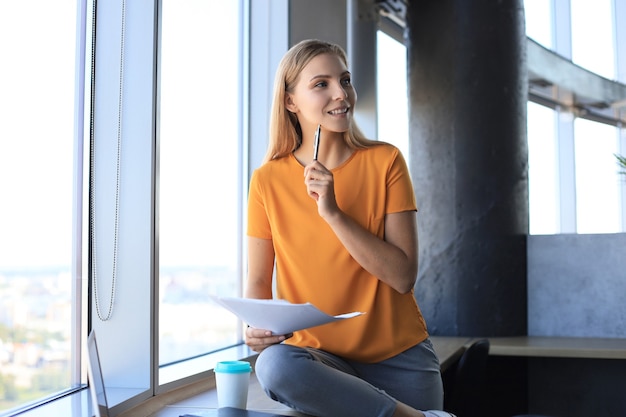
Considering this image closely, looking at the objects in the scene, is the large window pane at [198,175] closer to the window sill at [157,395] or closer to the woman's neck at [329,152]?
the window sill at [157,395]

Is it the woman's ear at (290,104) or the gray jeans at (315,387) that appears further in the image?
the woman's ear at (290,104)

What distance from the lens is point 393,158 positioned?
2.01m

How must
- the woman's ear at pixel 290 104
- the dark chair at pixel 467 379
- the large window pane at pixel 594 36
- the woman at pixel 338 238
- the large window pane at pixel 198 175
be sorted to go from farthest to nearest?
the large window pane at pixel 594 36
the dark chair at pixel 467 379
the large window pane at pixel 198 175
the woman's ear at pixel 290 104
the woman at pixel 338 238

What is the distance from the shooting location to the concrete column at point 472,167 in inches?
146

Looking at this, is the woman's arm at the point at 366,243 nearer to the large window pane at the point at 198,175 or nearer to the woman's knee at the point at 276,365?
the woman's knee at the point at 276,365

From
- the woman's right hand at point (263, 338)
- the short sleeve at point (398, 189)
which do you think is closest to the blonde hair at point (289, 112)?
the short sleeve at point (398, 189)

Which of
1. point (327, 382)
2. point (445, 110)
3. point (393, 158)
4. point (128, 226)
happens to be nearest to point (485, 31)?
point (445, 110)

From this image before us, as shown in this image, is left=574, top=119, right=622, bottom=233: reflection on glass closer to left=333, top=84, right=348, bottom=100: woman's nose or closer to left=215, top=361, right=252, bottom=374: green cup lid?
left=333, top=84, right=348, bottom=100: woman's nose

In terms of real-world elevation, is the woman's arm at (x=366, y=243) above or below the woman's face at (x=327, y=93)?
below

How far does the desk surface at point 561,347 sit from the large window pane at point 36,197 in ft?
6.72

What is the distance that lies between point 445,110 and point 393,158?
192 cm

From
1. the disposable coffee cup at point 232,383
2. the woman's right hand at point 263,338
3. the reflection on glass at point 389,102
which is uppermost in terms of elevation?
the reflection on glass at point 389,102

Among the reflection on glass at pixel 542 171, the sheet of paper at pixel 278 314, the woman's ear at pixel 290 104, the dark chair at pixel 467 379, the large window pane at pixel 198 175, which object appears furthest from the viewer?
the reflection on glass at pixel 542 171

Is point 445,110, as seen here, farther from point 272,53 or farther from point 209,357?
point 209,357
